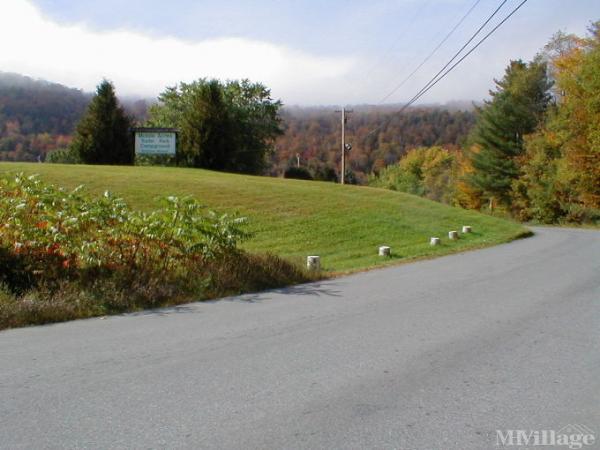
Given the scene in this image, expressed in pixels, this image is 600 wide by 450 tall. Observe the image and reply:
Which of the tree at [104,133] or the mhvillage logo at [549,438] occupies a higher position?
the tree at [104,133]

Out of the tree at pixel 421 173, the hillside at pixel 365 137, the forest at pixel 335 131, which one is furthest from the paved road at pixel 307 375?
the tree at pixel 421 173

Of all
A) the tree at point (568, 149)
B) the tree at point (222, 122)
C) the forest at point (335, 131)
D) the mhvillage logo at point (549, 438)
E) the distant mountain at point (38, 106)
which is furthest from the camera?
the distant mountain at point (38, 106)

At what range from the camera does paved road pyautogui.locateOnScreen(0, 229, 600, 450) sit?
4164mm

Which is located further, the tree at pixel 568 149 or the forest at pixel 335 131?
the forest at pixel 335 131

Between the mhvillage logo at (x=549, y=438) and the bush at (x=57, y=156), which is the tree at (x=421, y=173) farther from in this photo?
the mhvillage logo at (x=549, y=438)

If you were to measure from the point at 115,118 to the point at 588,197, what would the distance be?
1546 inches

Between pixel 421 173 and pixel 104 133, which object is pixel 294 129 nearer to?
pixel 421 173

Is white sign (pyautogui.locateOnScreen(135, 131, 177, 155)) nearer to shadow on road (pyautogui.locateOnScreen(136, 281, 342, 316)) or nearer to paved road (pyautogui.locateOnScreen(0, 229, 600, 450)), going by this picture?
shadow on road (pyautogui.locateOnScreen(136, 281, 342, 316))

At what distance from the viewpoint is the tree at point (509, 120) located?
5891cm

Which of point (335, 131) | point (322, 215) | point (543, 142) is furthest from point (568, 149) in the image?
point (335, 131)

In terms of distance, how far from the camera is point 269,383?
516 centimetres

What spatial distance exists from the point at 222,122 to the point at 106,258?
41.4 metres

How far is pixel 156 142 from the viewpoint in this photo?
41281 millimetres

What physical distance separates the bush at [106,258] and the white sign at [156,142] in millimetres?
31004
